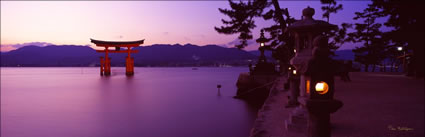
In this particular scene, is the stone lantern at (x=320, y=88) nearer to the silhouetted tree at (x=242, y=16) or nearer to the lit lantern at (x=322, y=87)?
the lit lantern at (x=322, y=87)

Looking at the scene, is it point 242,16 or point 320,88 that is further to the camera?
point 242,16

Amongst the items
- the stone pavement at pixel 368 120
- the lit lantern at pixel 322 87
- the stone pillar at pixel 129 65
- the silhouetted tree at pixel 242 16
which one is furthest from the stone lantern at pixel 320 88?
the stone pillar at pixel 129 65

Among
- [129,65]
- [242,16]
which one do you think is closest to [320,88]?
[242,16]

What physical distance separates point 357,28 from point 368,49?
3009mm

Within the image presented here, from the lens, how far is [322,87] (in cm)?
267

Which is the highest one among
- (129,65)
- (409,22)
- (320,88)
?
(409,22)

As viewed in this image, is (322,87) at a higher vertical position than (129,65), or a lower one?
lower

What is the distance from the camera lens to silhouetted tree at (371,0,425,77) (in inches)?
→ 541

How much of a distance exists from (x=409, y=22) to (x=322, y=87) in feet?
60.5

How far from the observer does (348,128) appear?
16.3 ft

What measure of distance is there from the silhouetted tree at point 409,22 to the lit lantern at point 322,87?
1482cm

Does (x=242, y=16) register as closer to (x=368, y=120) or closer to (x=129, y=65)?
(x=368, y=120)

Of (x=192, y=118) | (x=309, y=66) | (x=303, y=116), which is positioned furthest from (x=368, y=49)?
(x=309, y=66)

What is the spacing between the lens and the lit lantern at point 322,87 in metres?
2.67
